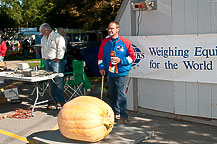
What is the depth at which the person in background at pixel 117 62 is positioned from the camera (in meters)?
6.00

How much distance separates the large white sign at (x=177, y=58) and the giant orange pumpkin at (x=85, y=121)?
2118 mm

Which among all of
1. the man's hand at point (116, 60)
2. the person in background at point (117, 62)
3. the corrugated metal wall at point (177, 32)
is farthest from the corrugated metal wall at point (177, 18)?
the man's hand at point (116, 60)

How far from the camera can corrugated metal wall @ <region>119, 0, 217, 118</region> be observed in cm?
594

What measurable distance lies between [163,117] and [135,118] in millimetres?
603

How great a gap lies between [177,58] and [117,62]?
1.26 metres

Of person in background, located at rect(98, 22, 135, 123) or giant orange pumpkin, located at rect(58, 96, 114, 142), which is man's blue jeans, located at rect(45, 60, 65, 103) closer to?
person in background, located at rect(98, 22, 135, 123)

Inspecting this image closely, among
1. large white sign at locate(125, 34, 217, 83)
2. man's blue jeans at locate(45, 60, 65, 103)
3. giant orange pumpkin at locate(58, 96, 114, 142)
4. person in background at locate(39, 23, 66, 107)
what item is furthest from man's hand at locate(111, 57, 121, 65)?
man's blue jeans at locate(45, 60, 65, 103)

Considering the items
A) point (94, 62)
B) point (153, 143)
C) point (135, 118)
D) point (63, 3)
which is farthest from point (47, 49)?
point (63, 3)

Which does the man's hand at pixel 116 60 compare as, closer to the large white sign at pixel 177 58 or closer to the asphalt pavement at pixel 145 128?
the large white sign at pixel 177 58

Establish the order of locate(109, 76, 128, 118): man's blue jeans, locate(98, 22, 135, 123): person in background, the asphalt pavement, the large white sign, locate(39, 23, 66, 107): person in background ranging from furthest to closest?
locate(39, 23, 66, 107): person in background
locate(109, 76, 128, 118): man's blue jeans
locate(98, 22, 135, 123): person in background
the large white sign
the asphalt pavement

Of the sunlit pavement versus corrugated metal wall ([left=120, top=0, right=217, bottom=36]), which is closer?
the sunlit pavement

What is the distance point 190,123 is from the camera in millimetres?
6258

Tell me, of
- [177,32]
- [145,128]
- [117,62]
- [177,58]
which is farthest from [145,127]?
[177,32]

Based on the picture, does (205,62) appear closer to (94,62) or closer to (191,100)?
(191,100)
